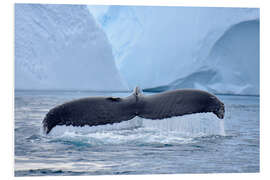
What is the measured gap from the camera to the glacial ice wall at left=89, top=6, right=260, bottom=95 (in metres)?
12.7

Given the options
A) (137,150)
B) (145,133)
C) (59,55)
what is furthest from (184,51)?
(137,150)

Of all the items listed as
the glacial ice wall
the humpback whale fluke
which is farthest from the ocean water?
the glacial ice wall

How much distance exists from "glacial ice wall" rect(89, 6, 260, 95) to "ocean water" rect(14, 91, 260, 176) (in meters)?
5.02

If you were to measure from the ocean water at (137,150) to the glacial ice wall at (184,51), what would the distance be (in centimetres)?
502

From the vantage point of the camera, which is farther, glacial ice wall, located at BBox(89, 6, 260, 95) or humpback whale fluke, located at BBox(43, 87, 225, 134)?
glacial ice wall, located at BBox(89, 6, 260, 95)

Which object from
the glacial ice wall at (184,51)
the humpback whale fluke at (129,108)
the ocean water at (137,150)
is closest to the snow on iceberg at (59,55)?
the glacial ice wall at (184,51)

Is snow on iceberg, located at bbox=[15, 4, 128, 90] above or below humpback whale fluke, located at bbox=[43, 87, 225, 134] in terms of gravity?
above

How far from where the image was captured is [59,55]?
11875 mm

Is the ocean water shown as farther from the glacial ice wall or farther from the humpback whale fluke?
the glacial ice wall

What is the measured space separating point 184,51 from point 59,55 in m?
4.30

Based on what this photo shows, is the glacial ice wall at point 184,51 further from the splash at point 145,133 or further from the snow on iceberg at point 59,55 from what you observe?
the splash at point 145,133
